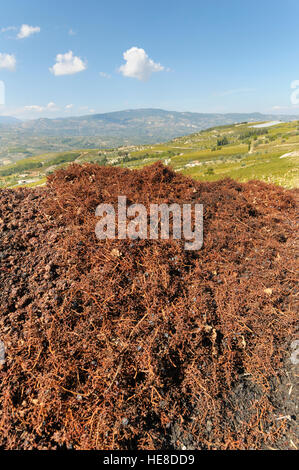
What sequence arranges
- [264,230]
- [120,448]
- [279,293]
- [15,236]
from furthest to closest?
[264,230] < [15,236] < [279,293] < [120,448]

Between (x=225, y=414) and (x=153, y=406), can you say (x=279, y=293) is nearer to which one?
(x=225, y=414)

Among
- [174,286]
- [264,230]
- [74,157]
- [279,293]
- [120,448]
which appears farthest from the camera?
[74,157]

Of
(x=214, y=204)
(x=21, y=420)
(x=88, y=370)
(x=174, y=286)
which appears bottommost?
(x=21, y=420)

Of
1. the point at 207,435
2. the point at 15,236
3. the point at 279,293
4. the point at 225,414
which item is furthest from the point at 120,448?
the point at 15,236

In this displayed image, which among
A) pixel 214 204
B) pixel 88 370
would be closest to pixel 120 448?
pixel 88 370

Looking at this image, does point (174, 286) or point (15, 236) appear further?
point (15, 236)
